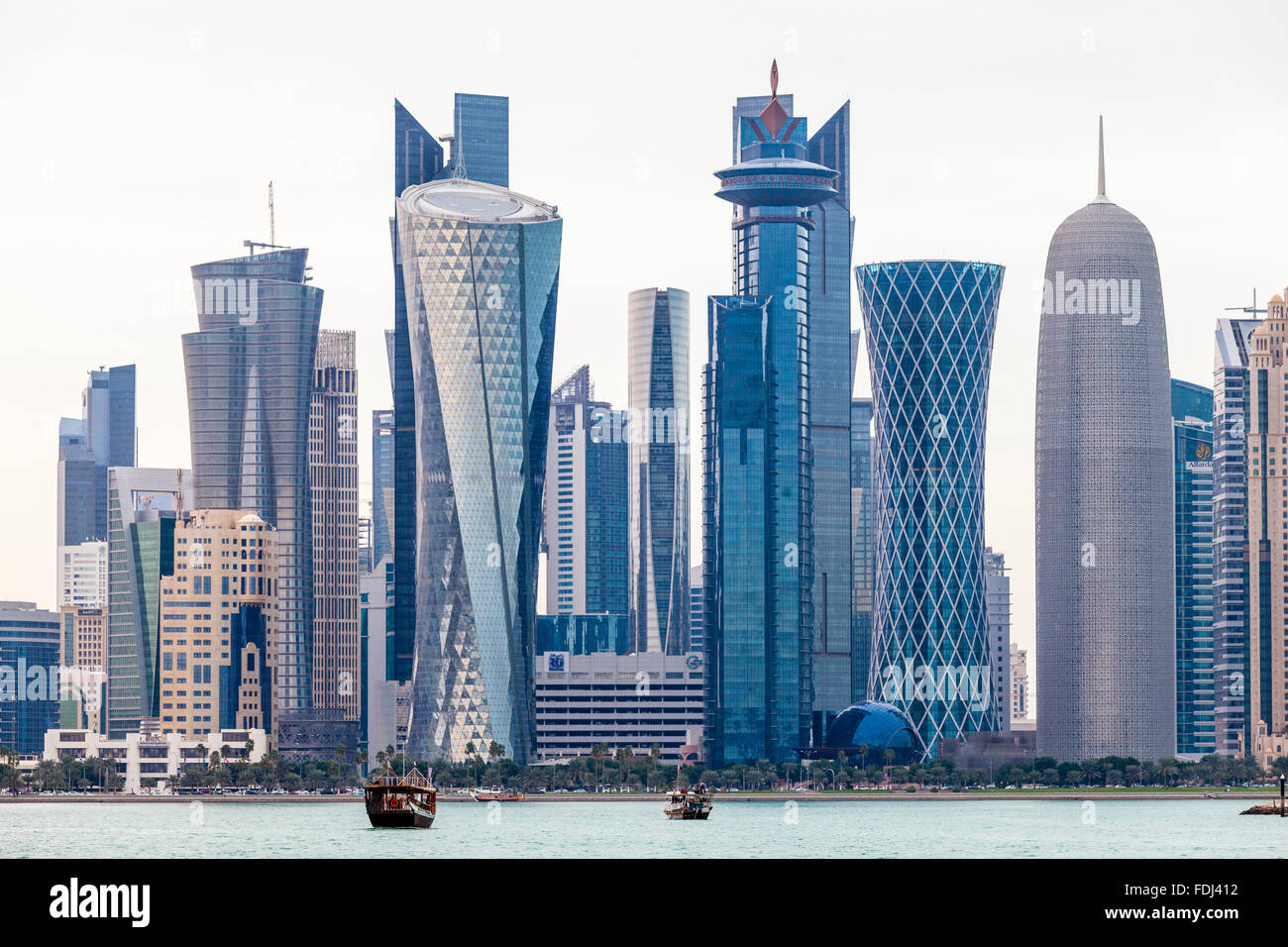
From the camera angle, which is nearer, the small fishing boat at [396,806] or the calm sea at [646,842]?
the calm sea at [646,842]

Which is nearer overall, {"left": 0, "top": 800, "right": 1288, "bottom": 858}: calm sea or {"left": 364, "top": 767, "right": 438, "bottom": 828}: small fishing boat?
{"left": 0, "top": 800, "right": 1288, "bottom": 858}: calm sea

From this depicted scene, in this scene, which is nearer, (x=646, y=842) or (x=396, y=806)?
(x=646, y=842)

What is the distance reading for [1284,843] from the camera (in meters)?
166
